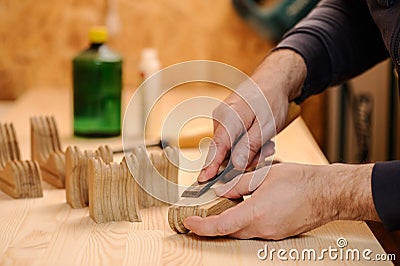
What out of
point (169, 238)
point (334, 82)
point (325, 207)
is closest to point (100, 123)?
point (334, 82)

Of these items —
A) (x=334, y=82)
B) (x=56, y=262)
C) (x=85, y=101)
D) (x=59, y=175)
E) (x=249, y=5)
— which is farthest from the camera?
(x=249, y=5)

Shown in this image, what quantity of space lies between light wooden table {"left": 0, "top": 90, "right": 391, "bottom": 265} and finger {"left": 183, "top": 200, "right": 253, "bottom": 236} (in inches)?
0.8

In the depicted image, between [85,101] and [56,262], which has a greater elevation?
[56,262]

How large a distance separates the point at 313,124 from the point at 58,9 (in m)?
0.87

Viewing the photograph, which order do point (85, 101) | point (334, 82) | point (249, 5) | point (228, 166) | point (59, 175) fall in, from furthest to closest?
point (249, 5)
point (85, 101)
point (334, 82)
point (59, 175)
point (228, 166)

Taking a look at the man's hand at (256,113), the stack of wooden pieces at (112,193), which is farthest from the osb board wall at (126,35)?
the stack of wooden pieces at (112,193)

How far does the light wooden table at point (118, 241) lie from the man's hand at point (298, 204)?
3 centimetres

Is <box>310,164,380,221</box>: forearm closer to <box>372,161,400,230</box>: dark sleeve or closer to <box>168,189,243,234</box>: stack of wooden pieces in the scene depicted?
<box>372,161,400,230</box>: dark sleeve

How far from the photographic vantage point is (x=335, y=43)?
4.74ft

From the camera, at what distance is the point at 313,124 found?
2418 millimetres

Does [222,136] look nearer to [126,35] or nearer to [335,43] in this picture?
[335,43]

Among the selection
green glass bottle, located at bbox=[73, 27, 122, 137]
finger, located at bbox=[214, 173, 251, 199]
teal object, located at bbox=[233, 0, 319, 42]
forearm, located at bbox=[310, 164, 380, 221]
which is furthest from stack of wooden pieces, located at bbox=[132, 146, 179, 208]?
teal object, located at bbox=[233, 0, 319, 42]

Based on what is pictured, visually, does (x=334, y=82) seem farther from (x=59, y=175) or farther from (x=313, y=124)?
(x=313, y=124)

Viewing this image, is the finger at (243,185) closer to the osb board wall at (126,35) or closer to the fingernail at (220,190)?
the fingernail at (220,190)
